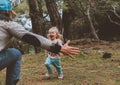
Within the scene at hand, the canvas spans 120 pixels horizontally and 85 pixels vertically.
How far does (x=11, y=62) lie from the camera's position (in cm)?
661

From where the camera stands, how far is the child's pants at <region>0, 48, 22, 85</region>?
6.40m

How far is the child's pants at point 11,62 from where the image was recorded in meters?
6.40

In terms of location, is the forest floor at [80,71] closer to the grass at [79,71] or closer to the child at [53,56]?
the grass at [79,71]

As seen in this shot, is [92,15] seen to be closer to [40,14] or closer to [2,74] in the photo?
[40,14]

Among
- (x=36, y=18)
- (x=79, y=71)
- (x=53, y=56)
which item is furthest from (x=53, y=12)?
(x=53, y=56)

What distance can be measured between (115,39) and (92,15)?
7.19ft

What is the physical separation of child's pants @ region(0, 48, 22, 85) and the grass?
8.69 ft

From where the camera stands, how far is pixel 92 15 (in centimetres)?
2541

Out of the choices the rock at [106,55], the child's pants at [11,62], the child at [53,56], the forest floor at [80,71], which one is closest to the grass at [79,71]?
the forest floor at [80,71]

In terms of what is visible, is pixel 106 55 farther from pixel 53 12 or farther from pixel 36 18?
pixel 36 18

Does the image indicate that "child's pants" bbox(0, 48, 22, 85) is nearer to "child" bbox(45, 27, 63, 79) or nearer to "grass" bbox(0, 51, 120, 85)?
"grass" bbox(0, 51, 120, 85)

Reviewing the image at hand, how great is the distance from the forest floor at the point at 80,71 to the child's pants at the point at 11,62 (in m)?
2.59

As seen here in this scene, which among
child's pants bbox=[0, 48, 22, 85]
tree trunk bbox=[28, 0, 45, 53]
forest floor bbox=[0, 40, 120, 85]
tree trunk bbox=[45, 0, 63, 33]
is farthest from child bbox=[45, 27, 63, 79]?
tree trunk bbox=[28, 0, 45, 53]

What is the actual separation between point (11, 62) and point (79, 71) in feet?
15.8
